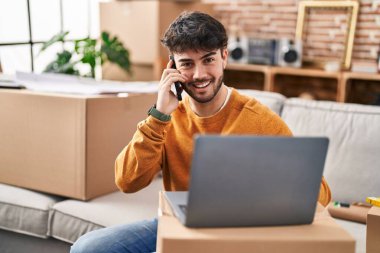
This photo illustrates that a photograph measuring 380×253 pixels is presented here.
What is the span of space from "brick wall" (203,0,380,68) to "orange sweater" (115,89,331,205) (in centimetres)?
257

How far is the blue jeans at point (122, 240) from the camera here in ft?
4.75

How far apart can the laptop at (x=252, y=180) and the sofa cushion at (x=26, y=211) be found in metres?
1.10

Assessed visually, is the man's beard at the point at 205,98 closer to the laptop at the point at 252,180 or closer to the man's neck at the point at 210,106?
the man's neck at the point at 210,106

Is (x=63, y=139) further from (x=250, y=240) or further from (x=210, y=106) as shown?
(x=250, y=240)

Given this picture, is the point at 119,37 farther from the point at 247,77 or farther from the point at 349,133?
the point at 349,133

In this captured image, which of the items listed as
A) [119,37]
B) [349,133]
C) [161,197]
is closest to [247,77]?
[119,37]

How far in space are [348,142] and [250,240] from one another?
1.17 metres

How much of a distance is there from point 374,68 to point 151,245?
8.07 feet

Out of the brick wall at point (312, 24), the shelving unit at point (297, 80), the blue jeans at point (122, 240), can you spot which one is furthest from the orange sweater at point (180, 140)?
the brick wall at point (312, 24)

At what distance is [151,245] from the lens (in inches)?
59.3

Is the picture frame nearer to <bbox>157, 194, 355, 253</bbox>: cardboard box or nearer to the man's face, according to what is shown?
the man's face

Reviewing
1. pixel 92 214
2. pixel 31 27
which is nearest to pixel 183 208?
pixel 92 214

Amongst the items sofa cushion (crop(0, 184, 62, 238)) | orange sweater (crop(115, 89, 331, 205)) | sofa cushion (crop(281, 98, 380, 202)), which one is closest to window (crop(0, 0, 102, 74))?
sofa cushion (crop(0, 184, 62, 238))

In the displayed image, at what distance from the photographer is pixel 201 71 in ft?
4.63
